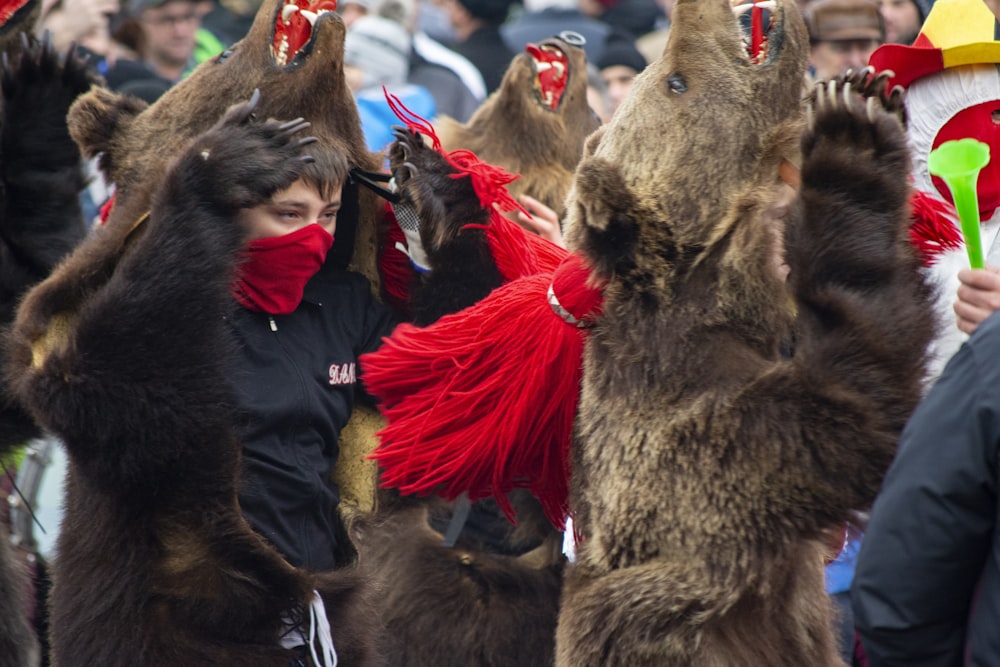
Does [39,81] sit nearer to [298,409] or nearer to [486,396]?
[298,409]

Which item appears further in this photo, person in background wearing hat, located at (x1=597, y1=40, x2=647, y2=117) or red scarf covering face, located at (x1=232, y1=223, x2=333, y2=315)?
person in background wearing hat, located at (x1=597, y1=40, x2=647, y2=117)

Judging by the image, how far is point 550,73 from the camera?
4512mm

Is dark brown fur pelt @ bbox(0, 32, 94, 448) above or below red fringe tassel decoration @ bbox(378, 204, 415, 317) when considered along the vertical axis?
above

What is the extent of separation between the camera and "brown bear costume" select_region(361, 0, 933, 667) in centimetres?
235

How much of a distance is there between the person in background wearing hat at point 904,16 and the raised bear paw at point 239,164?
3371 millimetres

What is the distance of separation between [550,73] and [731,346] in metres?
2.19

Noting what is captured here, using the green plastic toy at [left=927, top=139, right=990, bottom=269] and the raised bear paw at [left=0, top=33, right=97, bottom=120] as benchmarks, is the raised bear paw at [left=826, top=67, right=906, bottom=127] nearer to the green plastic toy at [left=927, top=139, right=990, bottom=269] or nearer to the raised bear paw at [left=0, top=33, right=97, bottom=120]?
the green plastic toy at [left=927, top=139, right=990, bottom=269]

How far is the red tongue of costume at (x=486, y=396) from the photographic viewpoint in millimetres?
2844

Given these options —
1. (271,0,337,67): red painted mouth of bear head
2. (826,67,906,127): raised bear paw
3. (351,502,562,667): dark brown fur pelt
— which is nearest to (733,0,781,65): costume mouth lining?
(826,67,906,127): raised bear paw

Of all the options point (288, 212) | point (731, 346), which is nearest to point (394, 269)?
point (288, 212)

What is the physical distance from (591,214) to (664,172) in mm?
161

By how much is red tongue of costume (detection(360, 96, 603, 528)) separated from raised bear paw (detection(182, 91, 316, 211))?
17.7 inches

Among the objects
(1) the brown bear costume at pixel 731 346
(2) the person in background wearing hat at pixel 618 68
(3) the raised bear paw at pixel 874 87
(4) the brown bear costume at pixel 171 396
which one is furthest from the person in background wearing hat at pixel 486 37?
(3) the raised bear paw at pixel 874 87

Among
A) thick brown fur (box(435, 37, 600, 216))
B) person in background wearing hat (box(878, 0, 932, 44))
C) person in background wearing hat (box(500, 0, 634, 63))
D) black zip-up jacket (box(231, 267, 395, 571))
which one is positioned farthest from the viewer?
person in background wearing hat (box(500, 0, 634, 63))
